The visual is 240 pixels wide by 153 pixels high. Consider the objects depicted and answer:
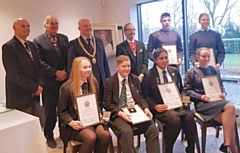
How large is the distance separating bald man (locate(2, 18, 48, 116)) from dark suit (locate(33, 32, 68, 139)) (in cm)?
34

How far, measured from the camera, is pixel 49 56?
128 inches

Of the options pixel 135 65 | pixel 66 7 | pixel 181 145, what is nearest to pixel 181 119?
pixel 181 145

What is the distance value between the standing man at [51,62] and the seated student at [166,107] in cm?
109

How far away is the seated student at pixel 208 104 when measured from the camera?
266 cm

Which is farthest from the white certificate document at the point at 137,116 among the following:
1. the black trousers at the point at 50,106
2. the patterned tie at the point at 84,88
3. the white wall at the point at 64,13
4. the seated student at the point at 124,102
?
the white wall at the point at 64,13

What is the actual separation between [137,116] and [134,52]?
113cm

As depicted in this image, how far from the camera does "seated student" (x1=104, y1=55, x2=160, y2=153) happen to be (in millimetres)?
2479

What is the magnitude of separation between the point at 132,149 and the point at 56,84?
1.42 meters

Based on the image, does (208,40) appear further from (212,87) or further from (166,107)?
(166,107)

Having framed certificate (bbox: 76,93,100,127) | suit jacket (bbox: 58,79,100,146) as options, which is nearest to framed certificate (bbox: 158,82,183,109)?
framed certificate (bbox: 76,93,100,127)

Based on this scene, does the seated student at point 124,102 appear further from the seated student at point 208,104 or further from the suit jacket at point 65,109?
the seated student at point 208,104

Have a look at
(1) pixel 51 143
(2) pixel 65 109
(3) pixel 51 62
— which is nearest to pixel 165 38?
(3) pixel 51 62

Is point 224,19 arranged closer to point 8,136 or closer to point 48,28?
point 48,28

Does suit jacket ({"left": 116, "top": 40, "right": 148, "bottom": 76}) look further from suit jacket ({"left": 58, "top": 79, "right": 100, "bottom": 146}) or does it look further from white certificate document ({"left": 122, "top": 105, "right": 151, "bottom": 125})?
suit jacket ({"left": 58, "top": 79, "right": 100, "bottom": 146})
